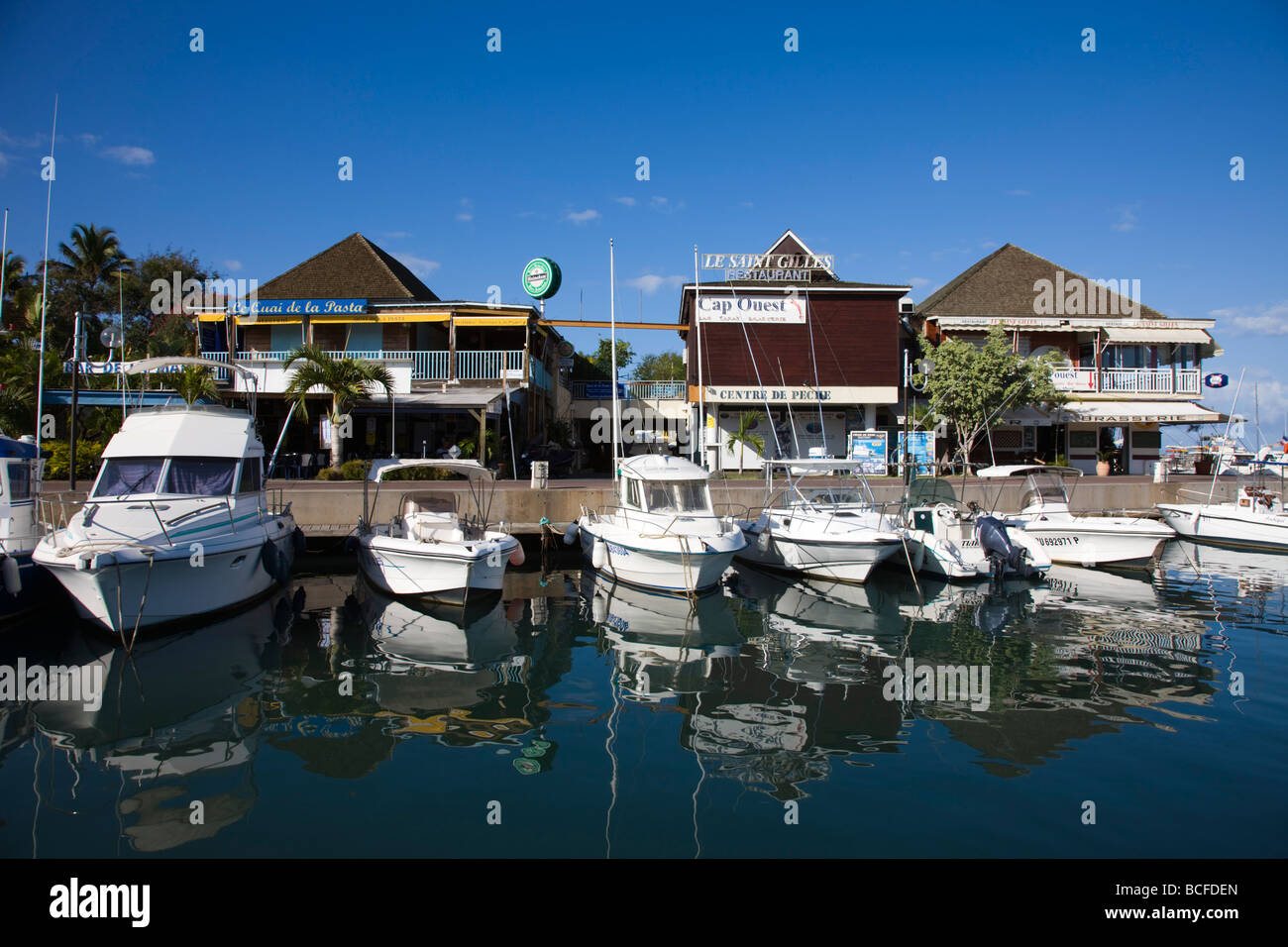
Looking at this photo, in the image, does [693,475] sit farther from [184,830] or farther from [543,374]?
[543,374]

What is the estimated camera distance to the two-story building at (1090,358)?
30.8m

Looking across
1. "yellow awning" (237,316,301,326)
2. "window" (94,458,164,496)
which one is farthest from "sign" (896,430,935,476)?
"yellow awning" (237,316,301,326)

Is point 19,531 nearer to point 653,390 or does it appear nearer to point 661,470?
point 661,470

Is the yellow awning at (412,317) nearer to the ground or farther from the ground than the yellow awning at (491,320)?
farther from the ground

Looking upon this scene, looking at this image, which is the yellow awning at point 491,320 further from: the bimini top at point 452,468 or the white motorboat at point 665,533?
the white motorboat at point 665,533

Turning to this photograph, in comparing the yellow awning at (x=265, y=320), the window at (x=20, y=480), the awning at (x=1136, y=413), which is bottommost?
the window at (x=20, y=480)

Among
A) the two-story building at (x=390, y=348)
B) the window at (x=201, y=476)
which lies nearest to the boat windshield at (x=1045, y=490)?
the two-story building at (x=390, y=348)

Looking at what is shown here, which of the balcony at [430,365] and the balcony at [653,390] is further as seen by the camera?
the balcony at [653,390]

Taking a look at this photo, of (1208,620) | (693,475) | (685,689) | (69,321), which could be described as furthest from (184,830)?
(69,321)

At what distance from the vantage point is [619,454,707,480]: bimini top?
15820 millimetres

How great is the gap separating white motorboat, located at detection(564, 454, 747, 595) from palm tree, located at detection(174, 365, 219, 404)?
15.7m

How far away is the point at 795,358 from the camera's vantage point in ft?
102

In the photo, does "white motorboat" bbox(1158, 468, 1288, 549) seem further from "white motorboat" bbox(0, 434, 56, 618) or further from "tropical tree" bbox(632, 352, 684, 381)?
"tropical tree" bbox(632, 352, 684, 381)

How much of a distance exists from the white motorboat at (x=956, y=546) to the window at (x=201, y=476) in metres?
15.3
